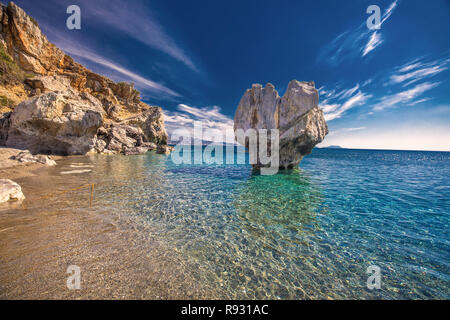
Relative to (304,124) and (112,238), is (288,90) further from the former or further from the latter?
(112,238)

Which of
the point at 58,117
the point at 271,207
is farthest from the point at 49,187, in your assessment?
the point at 58,117

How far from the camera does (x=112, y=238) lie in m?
4.79

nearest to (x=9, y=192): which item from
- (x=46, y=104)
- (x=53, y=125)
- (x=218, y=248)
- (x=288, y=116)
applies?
(x=218, y=248)

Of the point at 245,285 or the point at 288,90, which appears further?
the point at 288,90

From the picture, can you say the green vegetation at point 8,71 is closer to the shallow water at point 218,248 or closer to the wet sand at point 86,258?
the shallow water at point 218,248

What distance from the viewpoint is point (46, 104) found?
21172mm

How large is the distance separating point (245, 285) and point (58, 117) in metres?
33.4

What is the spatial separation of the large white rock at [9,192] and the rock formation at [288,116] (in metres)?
18.0

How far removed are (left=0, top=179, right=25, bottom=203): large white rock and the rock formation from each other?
59.0ft

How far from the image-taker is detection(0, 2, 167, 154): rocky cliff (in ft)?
68.1

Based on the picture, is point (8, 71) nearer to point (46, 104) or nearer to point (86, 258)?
point (46, 104)

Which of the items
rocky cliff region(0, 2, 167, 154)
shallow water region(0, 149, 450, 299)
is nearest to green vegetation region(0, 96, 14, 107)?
rocky cliff region(0, 2, 167, 154)

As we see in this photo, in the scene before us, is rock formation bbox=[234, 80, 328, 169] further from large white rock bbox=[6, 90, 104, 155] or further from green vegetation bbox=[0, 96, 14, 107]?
green vegetation bbox=[0, 96, 14, 107]
